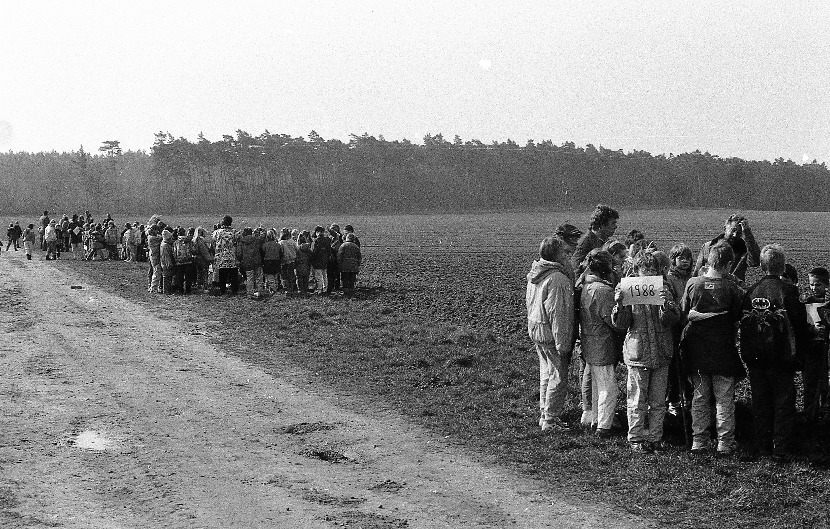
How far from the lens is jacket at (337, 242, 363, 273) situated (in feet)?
68.6

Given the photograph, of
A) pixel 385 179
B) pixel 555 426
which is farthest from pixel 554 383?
pixel 385 179

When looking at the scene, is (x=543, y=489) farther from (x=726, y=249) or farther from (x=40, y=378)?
(x=40, y=378)

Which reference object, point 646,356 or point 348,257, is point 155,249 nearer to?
point 348,257

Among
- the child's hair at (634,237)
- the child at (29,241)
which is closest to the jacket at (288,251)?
the child's hair at (634,237)

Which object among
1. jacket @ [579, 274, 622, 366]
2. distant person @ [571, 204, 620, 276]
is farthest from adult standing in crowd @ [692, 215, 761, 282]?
jacket @ [579, 274, 622, 366]

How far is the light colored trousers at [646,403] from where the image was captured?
309 inches

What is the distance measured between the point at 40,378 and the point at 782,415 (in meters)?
8.82

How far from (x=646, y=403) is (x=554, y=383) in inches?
39.0

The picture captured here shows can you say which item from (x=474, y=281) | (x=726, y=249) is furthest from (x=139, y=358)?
(x=474, y=281)

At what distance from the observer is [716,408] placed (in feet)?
25.3

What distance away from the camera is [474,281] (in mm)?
25719

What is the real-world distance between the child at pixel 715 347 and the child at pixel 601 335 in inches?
30.2

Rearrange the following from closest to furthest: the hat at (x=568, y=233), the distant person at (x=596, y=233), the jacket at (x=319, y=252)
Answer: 1. the hat at (x=568, y=233)
2. the distant person at (x=596, y=233)
3. the jacket at (x=319, y=252)

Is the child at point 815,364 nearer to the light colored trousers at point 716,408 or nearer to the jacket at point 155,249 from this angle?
the light colored trousers at point 716,408
